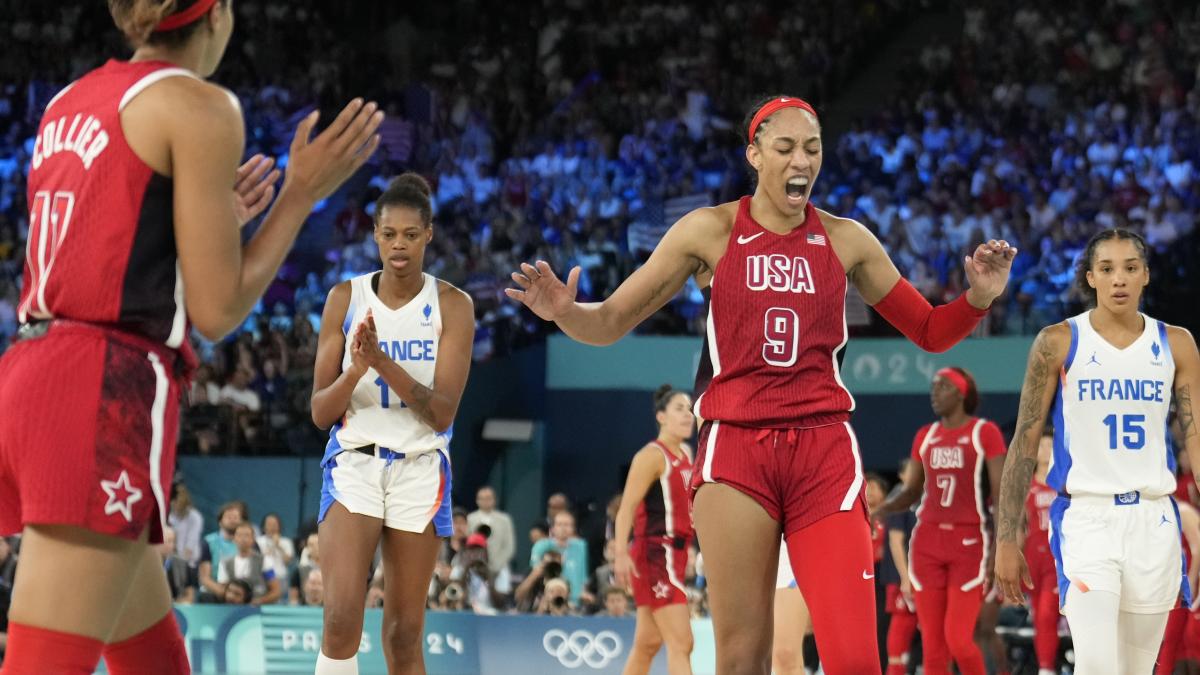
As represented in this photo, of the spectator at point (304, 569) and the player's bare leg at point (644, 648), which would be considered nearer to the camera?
the player's bare leg at point (644, 648)

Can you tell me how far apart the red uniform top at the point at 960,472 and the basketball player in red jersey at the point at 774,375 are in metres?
5.24

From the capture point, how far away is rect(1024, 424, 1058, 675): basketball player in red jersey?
36.2 feet

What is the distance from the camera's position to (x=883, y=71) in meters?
24.4

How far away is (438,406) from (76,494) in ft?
11.6

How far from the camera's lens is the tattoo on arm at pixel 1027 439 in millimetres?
6992

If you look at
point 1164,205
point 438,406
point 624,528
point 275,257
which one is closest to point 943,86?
point 1164,205

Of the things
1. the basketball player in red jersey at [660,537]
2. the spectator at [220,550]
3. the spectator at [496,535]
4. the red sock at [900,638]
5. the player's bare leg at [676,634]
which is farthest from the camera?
the spectator at [496,535]

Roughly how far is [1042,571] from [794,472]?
23.9 feet

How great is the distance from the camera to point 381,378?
6582 millimetres

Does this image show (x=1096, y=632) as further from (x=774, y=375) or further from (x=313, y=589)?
(x=313, y=589)

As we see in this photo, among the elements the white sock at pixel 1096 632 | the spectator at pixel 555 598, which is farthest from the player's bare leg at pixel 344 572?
the spectator at pixel 555 598

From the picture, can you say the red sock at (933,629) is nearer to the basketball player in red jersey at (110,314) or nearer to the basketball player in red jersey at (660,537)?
the basketball player in red jersey at (660,537)

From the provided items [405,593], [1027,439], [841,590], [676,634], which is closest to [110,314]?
[841,590]

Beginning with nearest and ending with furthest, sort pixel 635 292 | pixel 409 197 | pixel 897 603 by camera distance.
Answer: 1. pixel 635 292
2. pixel 409 197
3. pixel 897 603
